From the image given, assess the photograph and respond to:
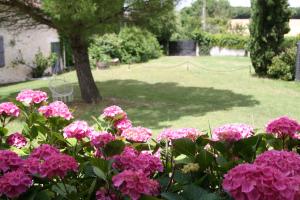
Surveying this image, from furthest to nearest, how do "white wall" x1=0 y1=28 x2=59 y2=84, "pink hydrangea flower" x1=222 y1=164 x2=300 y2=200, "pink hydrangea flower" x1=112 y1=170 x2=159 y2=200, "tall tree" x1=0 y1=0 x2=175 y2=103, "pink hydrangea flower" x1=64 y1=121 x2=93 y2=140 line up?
"white wall" x1=0 y1=28 x2=59 y2=84
"tall tree" x1=0 y1=0 x2=175 y2=103
"pink hydrangea flower" x1=64 y1=121 x2=93 y2=140
"pink hydrangea flower" x1=112 y1=170 x2=159 y2=200
"pink hydrangea flower" x1=222 y1=164 x2=300 y2=200

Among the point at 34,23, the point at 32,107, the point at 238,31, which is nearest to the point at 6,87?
the point at 34,23

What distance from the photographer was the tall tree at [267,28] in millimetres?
17609

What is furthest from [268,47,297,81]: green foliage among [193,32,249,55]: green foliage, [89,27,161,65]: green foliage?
[193,32,249,55]: green foliage

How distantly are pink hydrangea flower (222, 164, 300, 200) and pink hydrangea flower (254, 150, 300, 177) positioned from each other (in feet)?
0.61

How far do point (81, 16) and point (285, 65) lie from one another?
10.8 meters

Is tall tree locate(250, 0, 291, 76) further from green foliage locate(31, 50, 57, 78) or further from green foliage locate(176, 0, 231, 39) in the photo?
green foliage locate(176, 0, 231, 39)

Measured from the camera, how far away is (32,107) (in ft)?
9.56

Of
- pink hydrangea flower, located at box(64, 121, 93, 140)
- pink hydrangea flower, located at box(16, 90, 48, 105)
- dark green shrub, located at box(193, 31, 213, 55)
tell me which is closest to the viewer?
pink hydrangea flower, located at box(64, 121, 93, 140)

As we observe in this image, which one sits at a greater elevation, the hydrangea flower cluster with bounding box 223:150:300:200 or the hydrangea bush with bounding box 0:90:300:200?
the hydrangea flower cluster with bounding box 223:150:300:200

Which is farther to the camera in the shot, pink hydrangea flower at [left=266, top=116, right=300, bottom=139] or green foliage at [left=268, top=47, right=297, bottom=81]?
green foliage at [left=268, top=47, right=297, bottom=81]

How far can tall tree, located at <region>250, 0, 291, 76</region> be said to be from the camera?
17.6 metres

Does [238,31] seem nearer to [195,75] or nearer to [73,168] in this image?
[195,75]

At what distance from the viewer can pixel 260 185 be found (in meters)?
1.11

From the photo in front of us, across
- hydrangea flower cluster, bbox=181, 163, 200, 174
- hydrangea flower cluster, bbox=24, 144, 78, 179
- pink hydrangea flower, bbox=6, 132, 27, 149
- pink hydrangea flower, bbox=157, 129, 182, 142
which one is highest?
hydrangea flower cluster, bbox=24, 144, 78, 179
